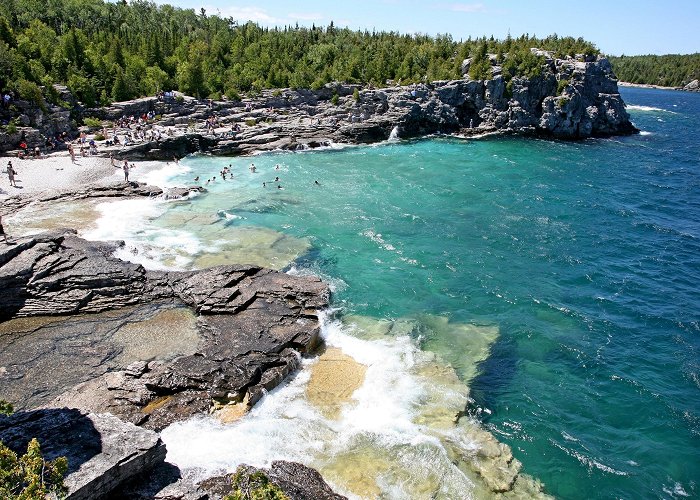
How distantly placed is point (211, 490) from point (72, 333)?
17717 mm

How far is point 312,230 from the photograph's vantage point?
159ft

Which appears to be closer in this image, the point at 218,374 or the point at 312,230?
the point at 218,374

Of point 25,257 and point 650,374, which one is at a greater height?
point 25,257

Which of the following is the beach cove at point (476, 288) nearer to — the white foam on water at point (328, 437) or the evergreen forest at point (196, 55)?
the white foam on water at point (328, 437)

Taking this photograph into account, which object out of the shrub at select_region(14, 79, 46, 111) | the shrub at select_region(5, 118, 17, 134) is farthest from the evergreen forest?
the shrub at select_region(5, 118, 17, 134)

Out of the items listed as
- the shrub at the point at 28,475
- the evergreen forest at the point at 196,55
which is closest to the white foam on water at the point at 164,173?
the evergreen forest at the point at 196,55

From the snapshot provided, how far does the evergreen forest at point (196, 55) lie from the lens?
81.1 meters

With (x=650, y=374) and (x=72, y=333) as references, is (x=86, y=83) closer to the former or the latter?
(x=72, y=333)

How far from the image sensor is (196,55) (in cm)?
9831

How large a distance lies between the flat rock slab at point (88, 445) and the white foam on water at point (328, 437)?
9.84 feet

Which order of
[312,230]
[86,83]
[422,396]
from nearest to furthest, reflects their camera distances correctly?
[422,396] < [312,230] < [86,83]

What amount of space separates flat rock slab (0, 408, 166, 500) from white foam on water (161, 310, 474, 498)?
2998 mm

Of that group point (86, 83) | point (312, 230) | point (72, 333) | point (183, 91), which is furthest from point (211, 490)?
point (183, 91)

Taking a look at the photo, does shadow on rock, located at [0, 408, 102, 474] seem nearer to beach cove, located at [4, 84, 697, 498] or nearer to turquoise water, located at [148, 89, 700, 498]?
beach cove, located at [4, 84, 697, 498]
